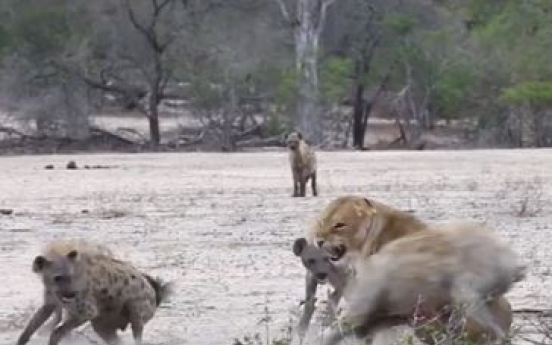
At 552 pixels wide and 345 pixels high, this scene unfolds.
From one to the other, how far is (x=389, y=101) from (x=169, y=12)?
23.1ft

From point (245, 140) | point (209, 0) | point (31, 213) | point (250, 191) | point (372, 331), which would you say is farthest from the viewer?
point (209, 0)

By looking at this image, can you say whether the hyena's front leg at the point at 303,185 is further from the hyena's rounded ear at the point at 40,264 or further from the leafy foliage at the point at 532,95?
the leafy foliage at the point at 532,95

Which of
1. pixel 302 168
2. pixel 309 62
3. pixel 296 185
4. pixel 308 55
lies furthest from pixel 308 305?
pixel 308 55

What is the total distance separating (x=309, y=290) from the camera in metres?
9.35

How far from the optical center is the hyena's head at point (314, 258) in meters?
8.21

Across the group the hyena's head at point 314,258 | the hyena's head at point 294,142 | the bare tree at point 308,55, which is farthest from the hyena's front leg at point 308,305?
the bare tree at point 308,55

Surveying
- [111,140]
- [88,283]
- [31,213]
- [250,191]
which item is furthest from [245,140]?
[88,283]

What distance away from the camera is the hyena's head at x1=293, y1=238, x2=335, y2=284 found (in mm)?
8211

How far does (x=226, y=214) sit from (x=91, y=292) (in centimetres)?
1097

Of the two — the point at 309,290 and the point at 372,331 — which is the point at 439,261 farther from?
the point at 309,290

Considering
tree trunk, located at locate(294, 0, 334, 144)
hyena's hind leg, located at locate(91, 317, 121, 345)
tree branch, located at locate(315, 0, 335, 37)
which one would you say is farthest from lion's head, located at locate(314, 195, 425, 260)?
tree branch, located at locate(315, 0, 335, 37)

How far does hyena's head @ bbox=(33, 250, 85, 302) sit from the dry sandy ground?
0.86m

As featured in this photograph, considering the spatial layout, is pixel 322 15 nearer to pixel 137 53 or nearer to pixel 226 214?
pixel 137 53

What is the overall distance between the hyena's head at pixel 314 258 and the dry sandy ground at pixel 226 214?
1.75 metres
